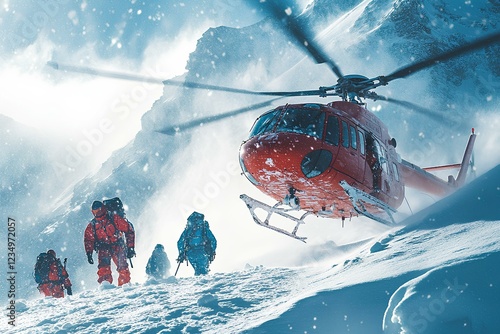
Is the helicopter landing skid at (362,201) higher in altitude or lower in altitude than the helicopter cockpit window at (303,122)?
lower

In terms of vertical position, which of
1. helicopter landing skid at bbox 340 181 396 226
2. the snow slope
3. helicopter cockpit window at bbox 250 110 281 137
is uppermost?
helicopter cockpit window at bbox 250 110 281 137

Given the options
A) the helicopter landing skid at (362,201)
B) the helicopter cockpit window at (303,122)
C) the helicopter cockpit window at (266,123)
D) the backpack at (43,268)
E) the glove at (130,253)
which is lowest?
the helicopter landing skid at (362,201)

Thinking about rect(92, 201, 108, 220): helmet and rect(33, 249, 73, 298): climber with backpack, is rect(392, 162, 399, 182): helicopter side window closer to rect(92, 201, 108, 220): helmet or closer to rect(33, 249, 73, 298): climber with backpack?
rect(92, 201, 108, 220): helmet

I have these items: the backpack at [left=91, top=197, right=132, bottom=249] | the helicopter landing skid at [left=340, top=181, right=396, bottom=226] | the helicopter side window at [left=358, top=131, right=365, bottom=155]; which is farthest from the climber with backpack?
the helicopter side window at [left=358, top=131, right=365, bottom=155]

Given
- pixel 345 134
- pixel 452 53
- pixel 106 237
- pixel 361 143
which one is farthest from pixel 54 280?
pixel 452 53

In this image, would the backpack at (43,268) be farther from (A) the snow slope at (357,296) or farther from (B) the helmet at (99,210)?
(A) the snow slope at (357,296)

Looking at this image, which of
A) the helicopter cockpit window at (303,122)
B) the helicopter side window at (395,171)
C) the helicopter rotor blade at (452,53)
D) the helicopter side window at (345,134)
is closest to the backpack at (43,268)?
the helicopter cockpit window at (303,122)

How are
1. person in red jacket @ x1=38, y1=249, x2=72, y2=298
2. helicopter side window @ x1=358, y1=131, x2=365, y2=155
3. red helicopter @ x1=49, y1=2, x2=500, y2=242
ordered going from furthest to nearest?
person in red jacket @ x1=38, y1=249, x2=72, y2=298
helicopter side window @ x1=358, y1=131, x2=365, y2=155
red helicopter @ x1=49, y1=2, x2=500, y2=242

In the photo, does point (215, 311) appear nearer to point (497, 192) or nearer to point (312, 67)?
point (497, 192)

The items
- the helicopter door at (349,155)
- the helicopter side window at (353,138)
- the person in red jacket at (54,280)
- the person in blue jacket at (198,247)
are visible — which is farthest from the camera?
the person in red jacket at (54,280)
